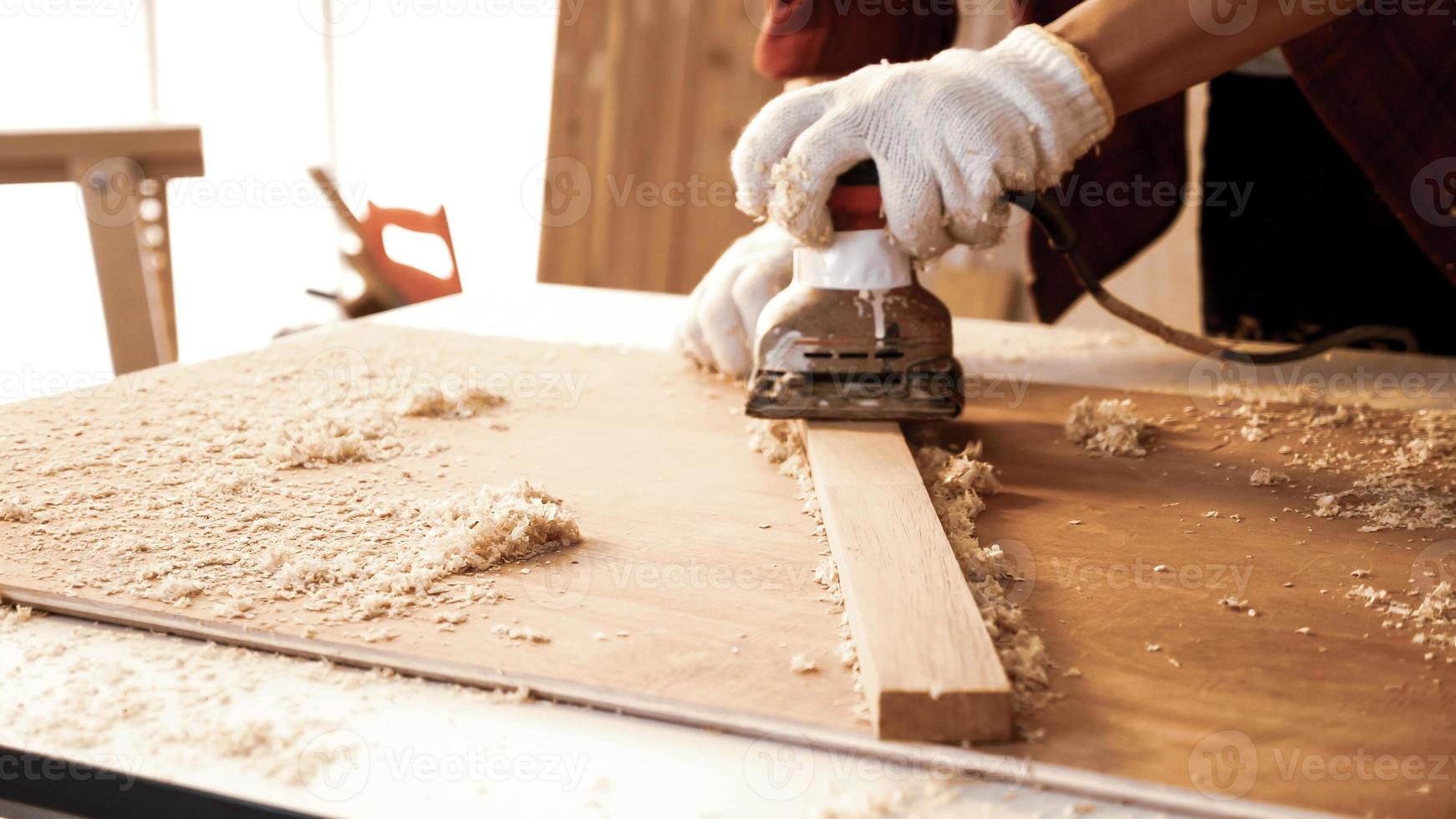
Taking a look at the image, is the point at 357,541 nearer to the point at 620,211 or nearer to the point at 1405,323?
the point at 1405,323

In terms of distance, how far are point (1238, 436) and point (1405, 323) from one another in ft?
3.68

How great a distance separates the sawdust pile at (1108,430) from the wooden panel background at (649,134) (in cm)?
Answer: 191

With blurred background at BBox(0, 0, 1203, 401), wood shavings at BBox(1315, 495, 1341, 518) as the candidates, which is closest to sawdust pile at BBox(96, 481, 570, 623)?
wood shavings at BBox(1315, 495, 1341, 518)

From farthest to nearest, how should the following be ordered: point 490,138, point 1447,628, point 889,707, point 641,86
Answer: point 490,138 → point 641,86 → point 1447,628 → point 889,707

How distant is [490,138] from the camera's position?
4656mm

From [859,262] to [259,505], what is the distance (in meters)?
0.62

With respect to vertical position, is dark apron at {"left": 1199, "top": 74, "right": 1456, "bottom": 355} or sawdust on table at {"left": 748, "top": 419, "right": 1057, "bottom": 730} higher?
dark apron at {"left": 1199, "top": 74, "right": 1456, "bottom": 355}

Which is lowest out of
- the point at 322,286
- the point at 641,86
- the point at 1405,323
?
the point at 322,286

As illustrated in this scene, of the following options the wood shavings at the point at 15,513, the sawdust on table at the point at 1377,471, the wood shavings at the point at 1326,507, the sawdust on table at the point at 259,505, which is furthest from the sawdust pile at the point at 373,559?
the wood shavings at the point at 1326,507

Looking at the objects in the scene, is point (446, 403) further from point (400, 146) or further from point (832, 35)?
point (400, 146)

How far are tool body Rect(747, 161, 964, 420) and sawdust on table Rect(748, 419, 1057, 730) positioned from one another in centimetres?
5

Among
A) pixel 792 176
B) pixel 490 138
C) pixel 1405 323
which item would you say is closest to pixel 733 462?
pixel 792 176

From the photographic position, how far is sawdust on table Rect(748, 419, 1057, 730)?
69cm

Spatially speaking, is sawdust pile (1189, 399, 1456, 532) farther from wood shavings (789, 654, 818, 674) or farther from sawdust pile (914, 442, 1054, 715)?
wood shavings (789, 654, 818, 674)
